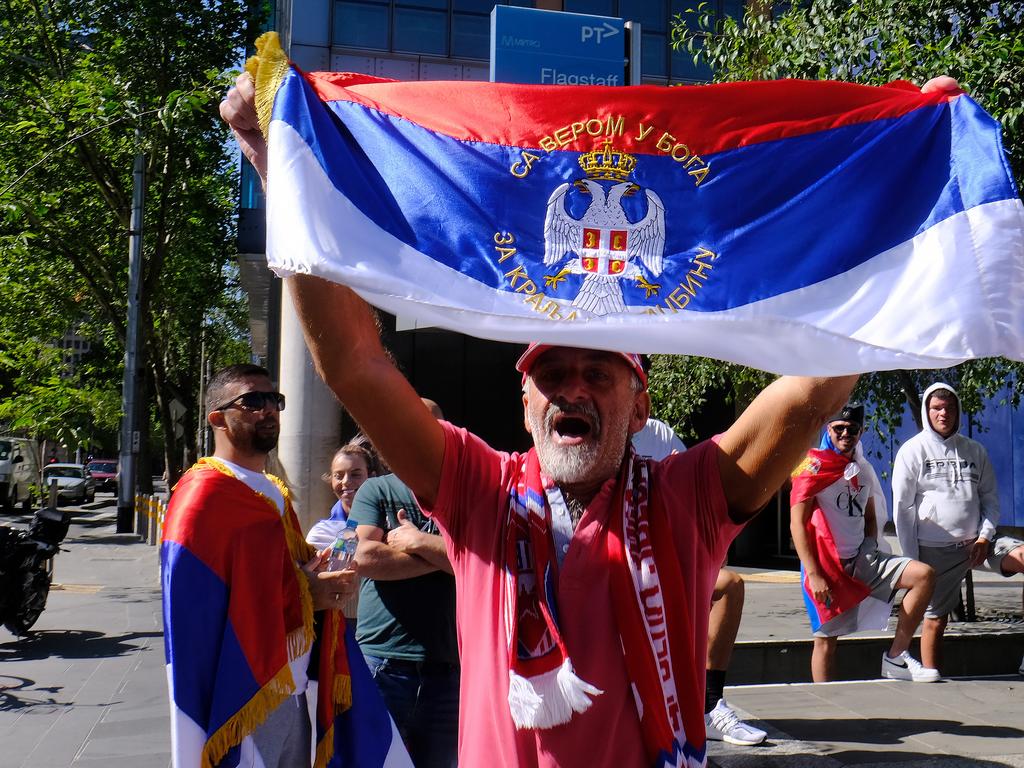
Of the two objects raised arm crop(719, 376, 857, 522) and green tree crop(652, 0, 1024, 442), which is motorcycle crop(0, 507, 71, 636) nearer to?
green tree crop(652, 0, 1024, 442)

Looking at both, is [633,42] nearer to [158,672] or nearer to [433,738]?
[433,738]

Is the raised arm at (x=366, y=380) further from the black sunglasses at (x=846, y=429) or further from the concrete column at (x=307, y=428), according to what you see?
the concrete column at (x=307, y=428)

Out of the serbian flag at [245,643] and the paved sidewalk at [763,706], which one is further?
the paved sidewalk at [763,706]

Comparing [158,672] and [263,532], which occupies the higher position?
[263,532]

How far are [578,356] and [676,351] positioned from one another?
23 centimetres

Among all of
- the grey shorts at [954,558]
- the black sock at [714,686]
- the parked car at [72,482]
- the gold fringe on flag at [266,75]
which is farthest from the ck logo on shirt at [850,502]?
the parked car at [72,482]

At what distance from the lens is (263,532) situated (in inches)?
165

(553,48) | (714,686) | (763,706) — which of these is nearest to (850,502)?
(763,706)

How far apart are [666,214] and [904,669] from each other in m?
6.06

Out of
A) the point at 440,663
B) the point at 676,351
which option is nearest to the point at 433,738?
the point at 440,663

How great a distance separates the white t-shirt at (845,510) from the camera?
7250 mm

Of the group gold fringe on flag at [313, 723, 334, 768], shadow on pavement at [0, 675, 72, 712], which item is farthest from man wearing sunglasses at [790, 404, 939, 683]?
shadow on pavement at [0, 675, 72, 712]

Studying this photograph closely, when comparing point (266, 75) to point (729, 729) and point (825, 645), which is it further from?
point (825, 645)

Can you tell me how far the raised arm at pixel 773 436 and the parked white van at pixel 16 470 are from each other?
1238 inches
